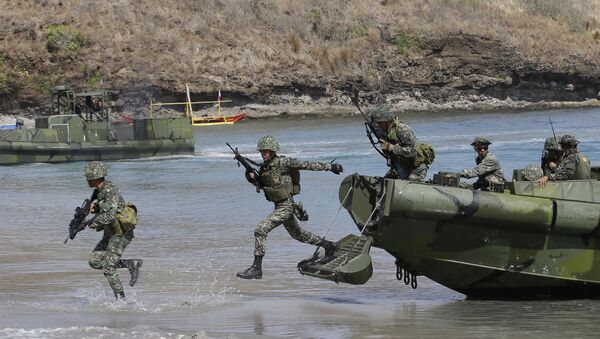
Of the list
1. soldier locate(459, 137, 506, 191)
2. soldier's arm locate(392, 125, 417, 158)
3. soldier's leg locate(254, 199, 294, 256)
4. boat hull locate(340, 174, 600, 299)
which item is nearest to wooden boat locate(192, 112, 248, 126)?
soldier's leg locate(254, 199, 294, 256)

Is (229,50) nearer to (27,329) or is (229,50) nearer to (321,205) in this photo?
(321,205)

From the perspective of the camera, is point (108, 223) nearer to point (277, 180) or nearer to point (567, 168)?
point (277, 180)

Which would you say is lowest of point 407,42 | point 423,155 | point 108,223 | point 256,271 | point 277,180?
point 256,271

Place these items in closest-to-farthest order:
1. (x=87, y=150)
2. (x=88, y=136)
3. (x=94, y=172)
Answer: (x=94, y=172)
(x=87, y=150)
(x=88, y=136)

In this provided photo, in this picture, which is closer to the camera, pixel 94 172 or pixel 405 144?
pixel 405 144

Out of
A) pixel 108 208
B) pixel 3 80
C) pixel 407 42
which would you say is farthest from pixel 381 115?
pixel 407 42

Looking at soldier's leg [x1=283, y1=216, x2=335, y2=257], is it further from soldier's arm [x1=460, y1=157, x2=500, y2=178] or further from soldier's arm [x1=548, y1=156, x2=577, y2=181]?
soldier's arm [x1=548, y1=156, x2=577, y2=181]

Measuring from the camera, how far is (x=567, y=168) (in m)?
11.6

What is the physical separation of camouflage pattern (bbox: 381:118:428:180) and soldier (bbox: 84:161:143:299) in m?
2.57

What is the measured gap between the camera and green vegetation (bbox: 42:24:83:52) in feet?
168

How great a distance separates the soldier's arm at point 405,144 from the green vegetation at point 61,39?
4172 centimetres

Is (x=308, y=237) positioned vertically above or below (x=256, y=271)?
above

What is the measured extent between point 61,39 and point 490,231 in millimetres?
42625

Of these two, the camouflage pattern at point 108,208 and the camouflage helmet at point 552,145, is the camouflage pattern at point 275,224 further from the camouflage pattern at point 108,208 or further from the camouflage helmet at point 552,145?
the camouflage helmet at point 552,145
